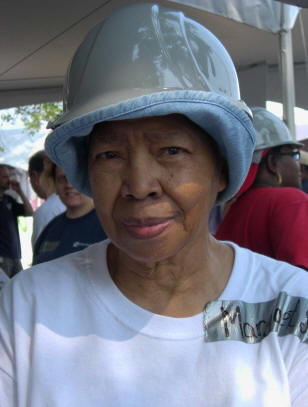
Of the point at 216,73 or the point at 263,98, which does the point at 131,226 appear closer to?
the point at 216,73

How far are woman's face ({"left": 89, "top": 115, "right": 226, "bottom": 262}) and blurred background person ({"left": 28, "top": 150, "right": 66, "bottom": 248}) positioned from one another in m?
2.51

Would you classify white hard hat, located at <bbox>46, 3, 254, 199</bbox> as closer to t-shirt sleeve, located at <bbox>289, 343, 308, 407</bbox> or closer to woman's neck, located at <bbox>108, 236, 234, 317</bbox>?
woman's neck, located at <bbox>108, 236, 234, 317</bbox>

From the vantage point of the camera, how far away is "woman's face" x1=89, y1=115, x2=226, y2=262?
3.68 ft

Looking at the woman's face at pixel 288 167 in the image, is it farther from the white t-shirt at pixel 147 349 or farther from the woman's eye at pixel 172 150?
the woman's eye at pixel 172 150

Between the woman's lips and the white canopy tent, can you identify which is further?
the white canopy tent

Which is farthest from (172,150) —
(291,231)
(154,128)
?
(291,231)

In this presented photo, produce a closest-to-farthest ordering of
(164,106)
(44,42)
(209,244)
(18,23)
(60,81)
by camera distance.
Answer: (164,106), (209,244), (18,23), (44,42), (60,81)

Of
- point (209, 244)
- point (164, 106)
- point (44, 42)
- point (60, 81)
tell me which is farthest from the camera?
point (60, 81)

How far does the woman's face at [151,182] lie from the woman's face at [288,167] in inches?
61.1

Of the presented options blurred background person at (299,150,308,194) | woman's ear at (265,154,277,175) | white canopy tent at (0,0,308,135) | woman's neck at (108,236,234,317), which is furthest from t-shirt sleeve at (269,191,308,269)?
blurred background person at (299,150,308,194)

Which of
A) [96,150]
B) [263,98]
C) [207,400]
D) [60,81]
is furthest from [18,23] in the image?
[207,400]

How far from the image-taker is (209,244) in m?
1.37

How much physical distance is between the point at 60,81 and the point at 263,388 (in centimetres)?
717

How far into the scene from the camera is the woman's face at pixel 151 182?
44.2 inches
